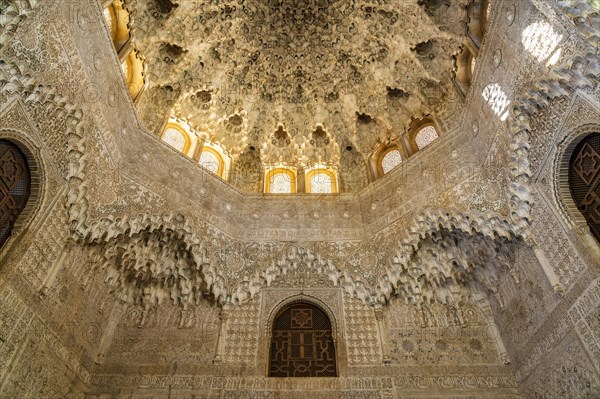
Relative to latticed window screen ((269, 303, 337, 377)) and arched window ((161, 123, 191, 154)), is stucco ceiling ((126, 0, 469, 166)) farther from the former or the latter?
latticed window screen ((269, 303, 337, 377))

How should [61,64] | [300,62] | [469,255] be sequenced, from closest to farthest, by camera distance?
[61,64] → [469,255] → [300,62]

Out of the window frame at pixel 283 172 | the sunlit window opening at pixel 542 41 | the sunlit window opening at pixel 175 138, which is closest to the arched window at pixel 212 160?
the sunlit window opening at pixel 175 138

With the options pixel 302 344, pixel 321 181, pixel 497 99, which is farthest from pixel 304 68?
pixel 302 344

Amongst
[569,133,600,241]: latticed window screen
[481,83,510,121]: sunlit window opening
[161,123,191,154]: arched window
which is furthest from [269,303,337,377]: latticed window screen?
[481,83,510,121]: sunlit window opening

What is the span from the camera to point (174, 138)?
337 inches

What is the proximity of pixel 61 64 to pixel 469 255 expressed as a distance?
22.1ft

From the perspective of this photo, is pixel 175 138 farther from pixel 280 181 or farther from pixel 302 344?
pixel 302 344

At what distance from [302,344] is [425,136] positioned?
4717 mm

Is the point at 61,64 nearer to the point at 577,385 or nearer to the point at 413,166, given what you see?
the point at 413,166

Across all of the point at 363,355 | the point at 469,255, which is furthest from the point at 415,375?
the point at 469,255

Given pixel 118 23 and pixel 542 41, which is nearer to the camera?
pixel 542 41

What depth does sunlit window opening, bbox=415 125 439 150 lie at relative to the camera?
27.8ft

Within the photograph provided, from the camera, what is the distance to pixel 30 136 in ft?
17.4

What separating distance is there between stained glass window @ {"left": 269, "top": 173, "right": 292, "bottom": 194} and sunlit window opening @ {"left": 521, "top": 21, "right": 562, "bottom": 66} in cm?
516
